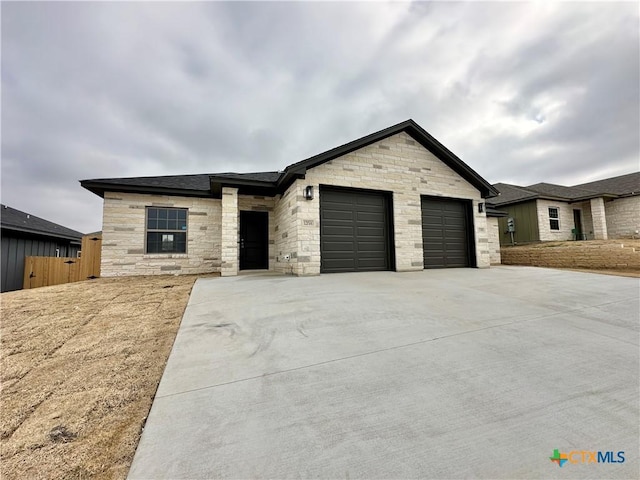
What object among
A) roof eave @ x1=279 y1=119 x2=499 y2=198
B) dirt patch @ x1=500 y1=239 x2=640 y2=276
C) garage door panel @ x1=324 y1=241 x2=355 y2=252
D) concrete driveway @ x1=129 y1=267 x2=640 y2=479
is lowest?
concrete driveway @ x1=129 y1=267 x2=640 y2=479

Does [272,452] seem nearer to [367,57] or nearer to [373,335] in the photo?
[373,335]

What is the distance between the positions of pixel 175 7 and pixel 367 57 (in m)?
6.19

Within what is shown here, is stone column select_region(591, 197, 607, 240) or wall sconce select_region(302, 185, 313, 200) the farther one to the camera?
stone column select_region(591, 197, 607, 240)

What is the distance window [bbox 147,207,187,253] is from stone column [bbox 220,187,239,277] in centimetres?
220

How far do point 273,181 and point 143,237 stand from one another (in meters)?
4.86

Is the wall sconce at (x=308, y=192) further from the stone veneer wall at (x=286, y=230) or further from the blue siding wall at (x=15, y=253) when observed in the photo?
the blue siding wall at (x=15, y=253)

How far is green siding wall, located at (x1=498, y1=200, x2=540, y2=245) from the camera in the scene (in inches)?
576

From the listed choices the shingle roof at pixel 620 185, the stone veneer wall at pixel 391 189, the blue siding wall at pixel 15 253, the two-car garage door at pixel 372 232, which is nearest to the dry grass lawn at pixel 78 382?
the stone veneer wall at pixel 391 189

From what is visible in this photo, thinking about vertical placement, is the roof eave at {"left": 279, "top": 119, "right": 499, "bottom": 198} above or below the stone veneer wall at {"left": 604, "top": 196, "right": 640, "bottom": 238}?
above

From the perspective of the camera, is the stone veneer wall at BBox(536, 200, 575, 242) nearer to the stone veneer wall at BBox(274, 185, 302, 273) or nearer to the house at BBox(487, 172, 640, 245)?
the house at BBox(487, 172, 640, 245)

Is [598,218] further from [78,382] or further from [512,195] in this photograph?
[78,382]

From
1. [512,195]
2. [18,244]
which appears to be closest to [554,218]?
[512,195]

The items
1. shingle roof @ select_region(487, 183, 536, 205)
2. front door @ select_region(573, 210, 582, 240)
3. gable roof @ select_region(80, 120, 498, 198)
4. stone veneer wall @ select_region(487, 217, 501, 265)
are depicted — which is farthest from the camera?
front door @ select_region(573, 210, 582, 240)

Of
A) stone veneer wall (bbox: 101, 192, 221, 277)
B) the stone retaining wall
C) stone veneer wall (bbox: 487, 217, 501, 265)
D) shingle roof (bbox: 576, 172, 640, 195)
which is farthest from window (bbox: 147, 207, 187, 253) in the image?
shingle roof (bbox: 576, 172, 640, 195)
